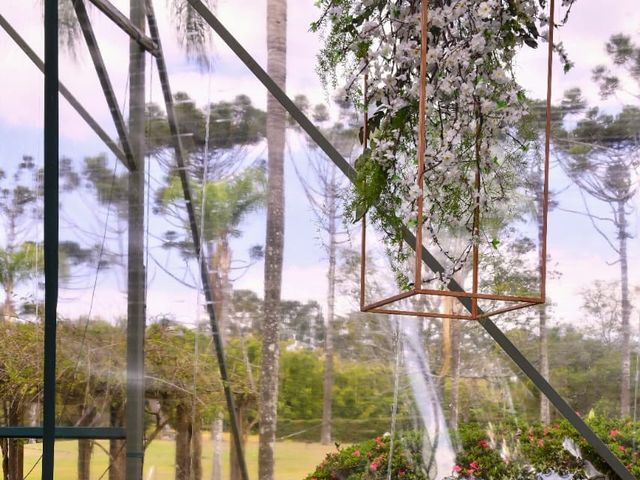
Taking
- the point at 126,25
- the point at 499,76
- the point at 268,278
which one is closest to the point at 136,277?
the point at 268,278

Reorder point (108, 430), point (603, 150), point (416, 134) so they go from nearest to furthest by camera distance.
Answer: point (416, 134)
point (108, 430)
point (603, 150)

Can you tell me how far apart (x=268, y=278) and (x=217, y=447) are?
0.88m

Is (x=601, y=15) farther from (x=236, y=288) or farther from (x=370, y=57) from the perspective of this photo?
(x=370, y=57)

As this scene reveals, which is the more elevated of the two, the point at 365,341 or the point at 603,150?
the point at 603,150

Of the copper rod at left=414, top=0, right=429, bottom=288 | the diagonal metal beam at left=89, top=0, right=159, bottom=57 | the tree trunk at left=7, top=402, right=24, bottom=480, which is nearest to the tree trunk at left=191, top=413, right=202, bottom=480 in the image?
the tree trunk at left=7, top=402, right=24, bottom=480

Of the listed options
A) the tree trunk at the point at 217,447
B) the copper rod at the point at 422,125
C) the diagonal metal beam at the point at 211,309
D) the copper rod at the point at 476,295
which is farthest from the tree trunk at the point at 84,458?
the copper rod at the point at 422,125

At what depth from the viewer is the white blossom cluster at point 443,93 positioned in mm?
2104

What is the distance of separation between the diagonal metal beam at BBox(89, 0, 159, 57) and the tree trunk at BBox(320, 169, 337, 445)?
106 cm

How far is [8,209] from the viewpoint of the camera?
518cm

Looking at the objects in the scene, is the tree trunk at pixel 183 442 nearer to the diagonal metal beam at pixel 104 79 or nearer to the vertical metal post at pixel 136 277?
the vertical metal post at pixel 136 277

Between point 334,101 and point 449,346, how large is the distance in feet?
4.38

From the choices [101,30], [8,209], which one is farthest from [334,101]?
[8,209]

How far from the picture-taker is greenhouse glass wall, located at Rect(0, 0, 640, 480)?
16.1ft

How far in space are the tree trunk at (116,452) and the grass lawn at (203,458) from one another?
1.4 inches
